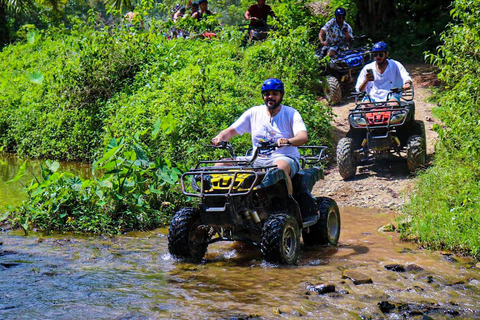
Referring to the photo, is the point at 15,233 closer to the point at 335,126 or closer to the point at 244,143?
the point at 244,143

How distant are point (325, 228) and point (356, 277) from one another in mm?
1380

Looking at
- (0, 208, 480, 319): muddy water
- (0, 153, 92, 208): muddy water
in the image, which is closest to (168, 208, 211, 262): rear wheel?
(0, 208, 480, 319): muddy water

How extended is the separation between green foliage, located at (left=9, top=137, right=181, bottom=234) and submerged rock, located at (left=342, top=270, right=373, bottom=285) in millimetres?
3147

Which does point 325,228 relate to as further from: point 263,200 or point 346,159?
point 346,159

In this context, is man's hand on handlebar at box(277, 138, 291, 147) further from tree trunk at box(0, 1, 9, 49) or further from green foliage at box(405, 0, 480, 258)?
tree trunk at box(0, 1, 9, 49)

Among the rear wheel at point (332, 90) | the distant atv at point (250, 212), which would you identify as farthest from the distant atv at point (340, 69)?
the distant atv at point (250, 212)

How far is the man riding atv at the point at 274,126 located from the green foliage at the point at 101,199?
1.64 m

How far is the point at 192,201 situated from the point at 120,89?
6.18 meters

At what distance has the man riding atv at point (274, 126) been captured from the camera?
7047mm

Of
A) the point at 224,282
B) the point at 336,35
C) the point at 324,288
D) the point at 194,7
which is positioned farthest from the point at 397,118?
the point at 194,7

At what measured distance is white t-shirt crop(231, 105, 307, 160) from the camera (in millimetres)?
7168

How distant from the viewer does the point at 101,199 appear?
27.5ft

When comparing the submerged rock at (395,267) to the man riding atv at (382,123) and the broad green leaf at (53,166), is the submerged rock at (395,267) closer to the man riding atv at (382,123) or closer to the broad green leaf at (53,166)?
the man riding atv at (382,123)

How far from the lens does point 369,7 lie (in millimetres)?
19438
